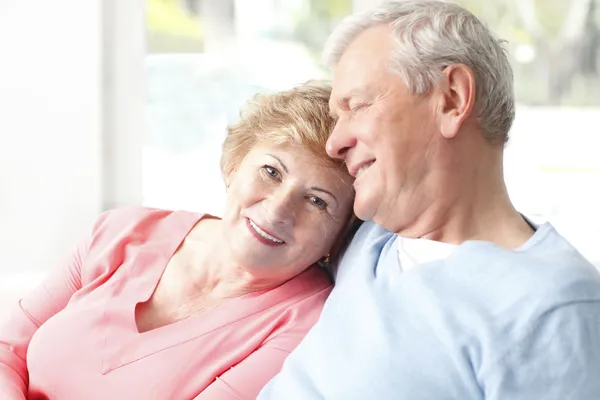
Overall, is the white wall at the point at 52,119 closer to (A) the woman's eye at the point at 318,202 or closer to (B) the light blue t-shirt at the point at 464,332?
(A) the woman's eye at the point at 318,202

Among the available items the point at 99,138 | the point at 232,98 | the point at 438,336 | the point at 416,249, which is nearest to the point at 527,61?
the point at 232,98

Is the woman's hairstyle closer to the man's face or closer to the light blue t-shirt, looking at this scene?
the man's face

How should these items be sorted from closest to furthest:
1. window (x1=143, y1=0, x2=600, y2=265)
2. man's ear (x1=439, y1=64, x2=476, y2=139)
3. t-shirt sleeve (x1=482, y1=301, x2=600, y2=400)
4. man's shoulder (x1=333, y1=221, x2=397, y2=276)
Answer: t-shirt sleeve (x1=482, y1=301, x2=600, y2=400)
man's ear (x1=439, y1=64, x2=476, y2=139)
man's shoulder (x1=333, y1=221, x2=397, y2=276)
window (x1=143, y1=0, x2=600, y2=265)

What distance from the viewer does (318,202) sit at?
155 centimetres

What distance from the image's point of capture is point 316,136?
1.53 meters

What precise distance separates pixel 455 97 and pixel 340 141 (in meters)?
0.22

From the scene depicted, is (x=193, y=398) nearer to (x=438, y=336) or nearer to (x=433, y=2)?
(x=438, y=336)

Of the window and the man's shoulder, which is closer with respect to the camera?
the man's shoulder

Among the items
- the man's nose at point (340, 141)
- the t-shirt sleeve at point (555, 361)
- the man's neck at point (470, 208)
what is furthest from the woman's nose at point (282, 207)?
the t-shirt sleeve at point (555, 361)

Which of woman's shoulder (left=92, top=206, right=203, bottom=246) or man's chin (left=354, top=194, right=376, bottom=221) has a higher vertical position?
man's chin (left=354, top=194, right=376, bottom=221)

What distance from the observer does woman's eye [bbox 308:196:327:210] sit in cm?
154

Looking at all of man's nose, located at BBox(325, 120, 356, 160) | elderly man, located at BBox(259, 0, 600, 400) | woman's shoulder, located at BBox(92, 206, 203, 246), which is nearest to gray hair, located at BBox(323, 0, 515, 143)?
elderly man, located at BBox(259, 0, 600, 400)

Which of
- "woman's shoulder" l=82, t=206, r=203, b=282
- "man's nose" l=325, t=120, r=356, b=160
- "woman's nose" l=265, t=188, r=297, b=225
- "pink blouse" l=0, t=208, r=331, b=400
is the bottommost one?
"pink blouse" l=0, t=208, r=331, b=400

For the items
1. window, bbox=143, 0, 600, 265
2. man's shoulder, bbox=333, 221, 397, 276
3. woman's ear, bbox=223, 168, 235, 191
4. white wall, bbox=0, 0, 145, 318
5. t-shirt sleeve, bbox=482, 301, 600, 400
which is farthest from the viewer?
window, bbox=143, 0, 600, 265
